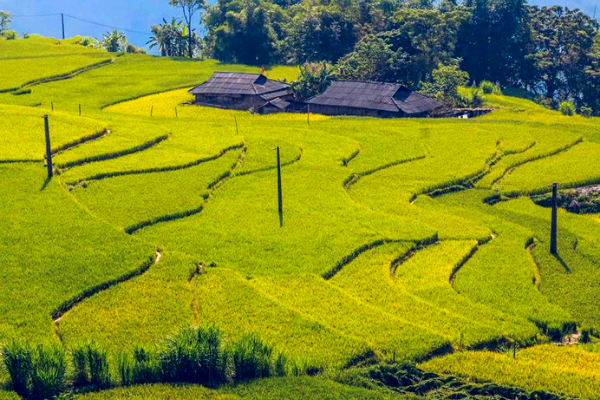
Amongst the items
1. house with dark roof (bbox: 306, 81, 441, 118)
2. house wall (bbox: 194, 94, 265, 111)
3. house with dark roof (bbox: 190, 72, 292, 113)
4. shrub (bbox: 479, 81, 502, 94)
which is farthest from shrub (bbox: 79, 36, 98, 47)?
shrub (bbox: 479, 81, 502, 94)

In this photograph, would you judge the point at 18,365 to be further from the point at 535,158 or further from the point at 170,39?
the point at 170,39

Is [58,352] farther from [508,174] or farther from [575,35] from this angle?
[575,35]

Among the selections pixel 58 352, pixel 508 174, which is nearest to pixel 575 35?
pixel 508 174

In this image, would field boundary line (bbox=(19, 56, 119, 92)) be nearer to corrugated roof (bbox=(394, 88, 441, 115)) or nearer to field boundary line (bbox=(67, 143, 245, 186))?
field boundary line (bbox=(67, 143, 245, 186))

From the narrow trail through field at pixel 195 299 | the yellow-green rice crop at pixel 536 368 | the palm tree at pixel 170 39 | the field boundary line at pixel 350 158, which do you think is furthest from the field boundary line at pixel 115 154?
the palm tree at pixel 170 39

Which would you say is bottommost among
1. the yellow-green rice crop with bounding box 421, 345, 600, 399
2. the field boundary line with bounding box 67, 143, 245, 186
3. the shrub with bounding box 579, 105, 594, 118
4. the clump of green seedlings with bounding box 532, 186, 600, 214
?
the yellow-green rice crop with bounding box 421, 345, 600, 399
